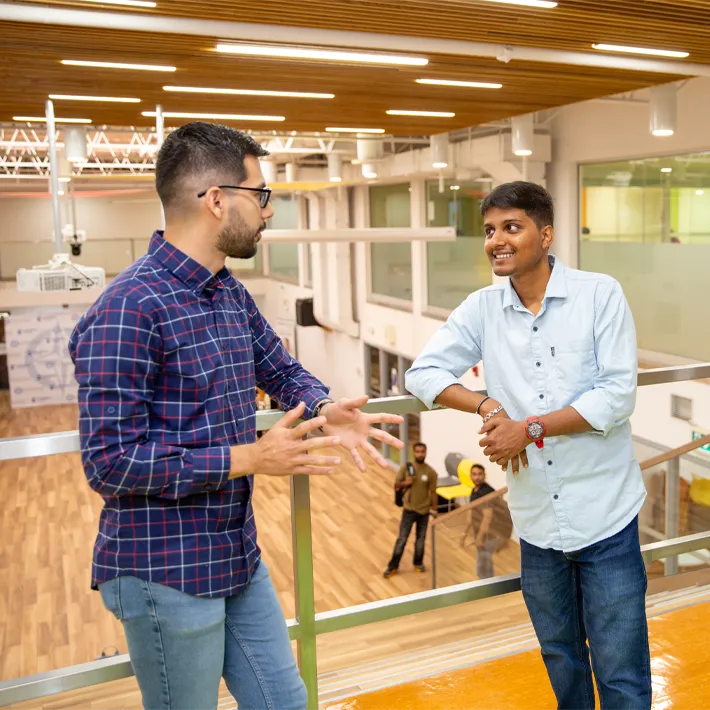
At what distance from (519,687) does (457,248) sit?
434 inches

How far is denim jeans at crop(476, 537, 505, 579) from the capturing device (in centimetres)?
374

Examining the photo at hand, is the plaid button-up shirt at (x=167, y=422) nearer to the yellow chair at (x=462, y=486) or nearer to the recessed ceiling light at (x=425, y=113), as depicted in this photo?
the recessed ceiling light at (x=425, y=113)

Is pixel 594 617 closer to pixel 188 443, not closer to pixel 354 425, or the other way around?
pixel 354 425

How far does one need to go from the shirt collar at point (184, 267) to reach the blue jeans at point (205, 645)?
23.1 inches

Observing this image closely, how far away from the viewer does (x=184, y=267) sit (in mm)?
1568

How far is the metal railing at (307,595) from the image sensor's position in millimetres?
1922

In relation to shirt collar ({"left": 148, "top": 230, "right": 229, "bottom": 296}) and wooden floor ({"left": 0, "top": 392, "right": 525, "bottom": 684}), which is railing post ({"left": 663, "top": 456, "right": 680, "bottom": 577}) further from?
shirt collar ({"left": 148, "top": 230, "right": 229, "bottom": 296})

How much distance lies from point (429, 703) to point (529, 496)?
0.83 meters

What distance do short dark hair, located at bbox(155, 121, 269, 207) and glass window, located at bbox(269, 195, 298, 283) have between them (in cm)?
1893

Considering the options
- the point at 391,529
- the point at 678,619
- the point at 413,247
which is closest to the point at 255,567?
the point at 678,619

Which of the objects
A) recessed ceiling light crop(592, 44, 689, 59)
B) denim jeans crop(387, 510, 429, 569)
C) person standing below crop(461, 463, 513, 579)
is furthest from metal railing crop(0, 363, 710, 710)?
denim jeans crop(387, 510, 429, 569)

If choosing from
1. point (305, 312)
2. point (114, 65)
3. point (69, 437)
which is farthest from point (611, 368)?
point (305, 312)

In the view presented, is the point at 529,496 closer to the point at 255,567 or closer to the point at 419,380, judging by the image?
the point at 419,380

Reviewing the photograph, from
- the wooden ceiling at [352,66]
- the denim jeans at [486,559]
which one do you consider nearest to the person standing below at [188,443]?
the denim jeans at [486,559]
